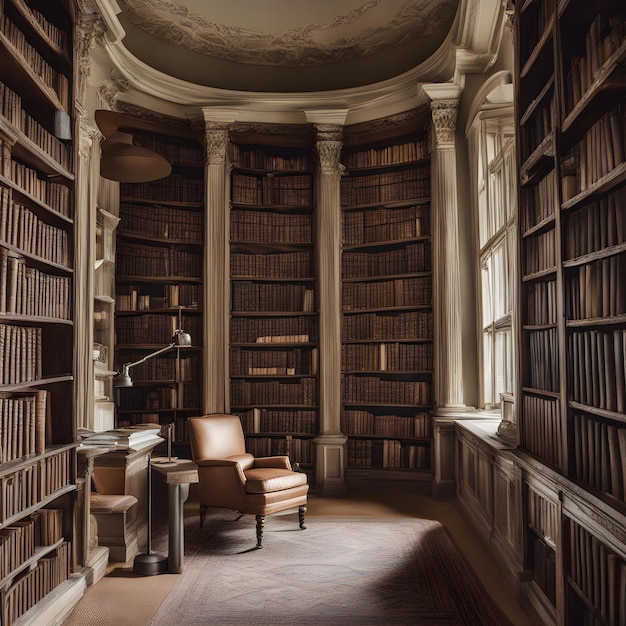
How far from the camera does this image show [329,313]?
6.45 meters

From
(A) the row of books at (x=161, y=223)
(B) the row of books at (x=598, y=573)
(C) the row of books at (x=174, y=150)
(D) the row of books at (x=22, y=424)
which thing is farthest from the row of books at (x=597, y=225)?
(C) the row of books at (x=174, y=150)

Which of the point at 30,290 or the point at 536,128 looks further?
the point at 536,128

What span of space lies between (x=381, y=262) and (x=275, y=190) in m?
1.36

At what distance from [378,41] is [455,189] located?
5.91 ft

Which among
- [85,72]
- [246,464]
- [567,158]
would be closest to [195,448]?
[246,464]

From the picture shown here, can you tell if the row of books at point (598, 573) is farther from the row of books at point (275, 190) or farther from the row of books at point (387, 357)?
the row of books at point (275, 190)

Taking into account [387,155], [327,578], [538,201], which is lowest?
[327,578]

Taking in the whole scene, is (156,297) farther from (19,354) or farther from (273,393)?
(19,354)

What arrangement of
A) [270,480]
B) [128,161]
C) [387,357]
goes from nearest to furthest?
1. [128,161]
2. [270,480]
3. [387,357]

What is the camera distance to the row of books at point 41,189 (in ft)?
10.0

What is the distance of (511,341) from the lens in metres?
4.89

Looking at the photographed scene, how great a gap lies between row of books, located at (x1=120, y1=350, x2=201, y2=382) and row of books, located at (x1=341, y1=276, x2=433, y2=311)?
5.45 ft

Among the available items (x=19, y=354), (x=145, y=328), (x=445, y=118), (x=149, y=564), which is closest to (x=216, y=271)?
(x=145, y=328)

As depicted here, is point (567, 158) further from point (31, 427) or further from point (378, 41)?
point (378, 41)
